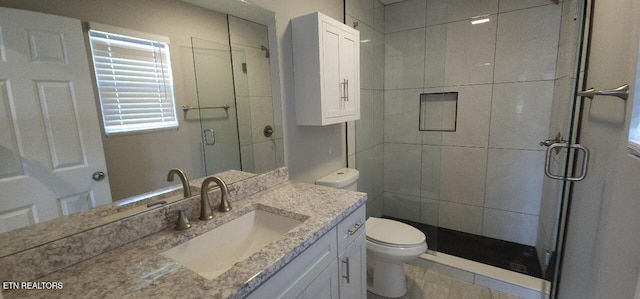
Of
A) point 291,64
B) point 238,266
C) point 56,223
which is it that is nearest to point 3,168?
point 56,223

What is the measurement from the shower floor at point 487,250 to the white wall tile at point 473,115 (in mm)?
905

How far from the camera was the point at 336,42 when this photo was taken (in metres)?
1.71

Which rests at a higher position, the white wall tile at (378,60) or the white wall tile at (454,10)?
the white wall tile at (454,10)

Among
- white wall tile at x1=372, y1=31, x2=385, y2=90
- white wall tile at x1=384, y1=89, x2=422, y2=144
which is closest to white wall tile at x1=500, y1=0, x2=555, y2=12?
white wall tile at x1=384, y1=89, x2=422, y2=144

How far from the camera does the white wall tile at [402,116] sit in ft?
8.50

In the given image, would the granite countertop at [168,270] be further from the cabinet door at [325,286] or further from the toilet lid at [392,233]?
the toilet lid at [392,233]

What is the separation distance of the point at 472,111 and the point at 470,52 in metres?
0.53

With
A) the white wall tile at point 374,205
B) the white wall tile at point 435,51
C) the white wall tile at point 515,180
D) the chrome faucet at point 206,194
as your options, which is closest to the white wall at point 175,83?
the chrome faucet at point 206,194

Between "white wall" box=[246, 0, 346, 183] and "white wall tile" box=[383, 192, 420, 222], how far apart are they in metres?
0.86

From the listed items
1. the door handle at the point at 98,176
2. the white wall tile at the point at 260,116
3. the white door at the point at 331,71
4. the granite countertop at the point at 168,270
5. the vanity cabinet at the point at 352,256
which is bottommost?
the vanity cabinet at the point at 352,256

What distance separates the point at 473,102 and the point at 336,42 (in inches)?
60.9

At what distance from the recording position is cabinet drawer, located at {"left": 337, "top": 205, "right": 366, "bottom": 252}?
4.03ft

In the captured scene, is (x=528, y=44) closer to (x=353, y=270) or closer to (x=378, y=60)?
(x=378, y=60)

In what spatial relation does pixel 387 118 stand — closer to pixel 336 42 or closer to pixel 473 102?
pixel 473 102
